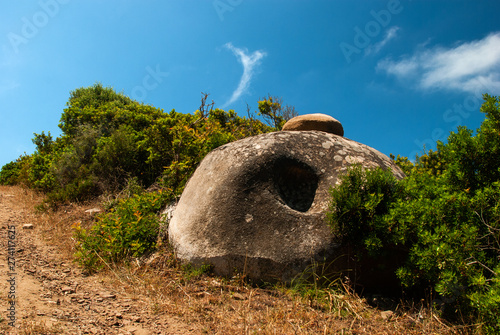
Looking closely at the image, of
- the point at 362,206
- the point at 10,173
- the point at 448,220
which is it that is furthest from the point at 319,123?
the point at 10,173

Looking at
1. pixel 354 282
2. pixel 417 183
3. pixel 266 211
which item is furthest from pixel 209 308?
pixel 417 183

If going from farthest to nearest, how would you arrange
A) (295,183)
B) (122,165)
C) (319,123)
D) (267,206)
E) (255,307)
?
1. (122,165)
2. (319,123)
3. (295,183)
4. (267,206)
5. (255,307)

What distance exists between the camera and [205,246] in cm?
487

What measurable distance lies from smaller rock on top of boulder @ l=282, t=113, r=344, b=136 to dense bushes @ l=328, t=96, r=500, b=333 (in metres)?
2.43

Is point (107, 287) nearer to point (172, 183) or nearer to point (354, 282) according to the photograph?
point (172, 183)

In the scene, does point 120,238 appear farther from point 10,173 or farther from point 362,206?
point 10,173

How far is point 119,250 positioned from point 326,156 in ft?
12.5

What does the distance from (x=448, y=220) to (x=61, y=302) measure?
4784 millimetres

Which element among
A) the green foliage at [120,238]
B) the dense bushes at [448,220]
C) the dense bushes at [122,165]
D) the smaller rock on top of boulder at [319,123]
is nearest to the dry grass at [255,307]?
the green foliage at [120,238]

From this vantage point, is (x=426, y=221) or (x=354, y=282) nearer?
(x=426, y=221)

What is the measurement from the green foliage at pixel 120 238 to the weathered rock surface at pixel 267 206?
26.1 inches

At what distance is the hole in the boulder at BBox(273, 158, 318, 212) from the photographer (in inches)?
200

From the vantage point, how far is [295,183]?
5.24 meters

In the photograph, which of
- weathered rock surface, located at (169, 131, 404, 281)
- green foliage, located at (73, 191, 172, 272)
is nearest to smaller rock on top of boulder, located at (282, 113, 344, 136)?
weathered rock surface, located at (169, 131, 404, 281)
